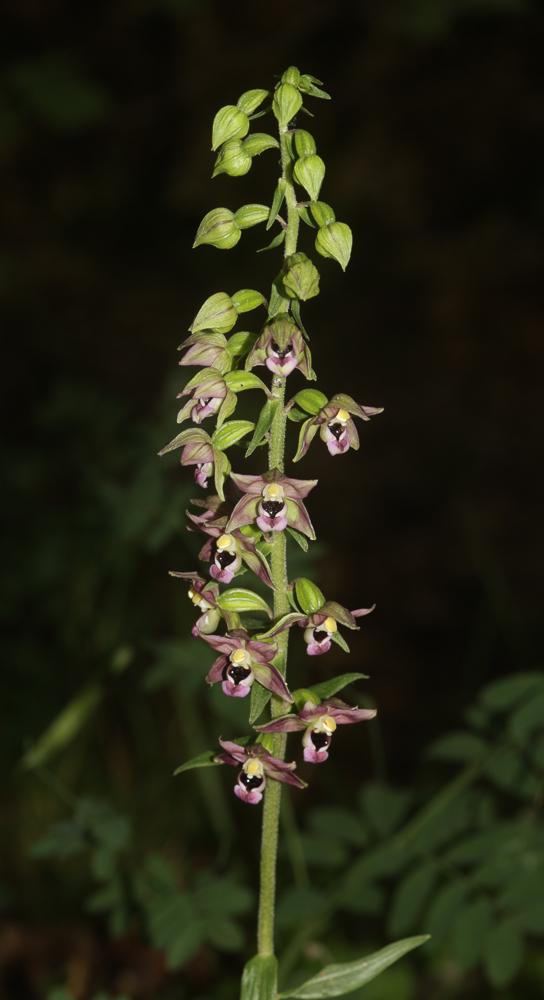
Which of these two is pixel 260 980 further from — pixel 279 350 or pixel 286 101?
pixel 286 101

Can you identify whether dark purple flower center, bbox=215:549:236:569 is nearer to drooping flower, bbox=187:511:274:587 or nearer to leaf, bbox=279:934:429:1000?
drooping flower, bbox=187:511:274:587

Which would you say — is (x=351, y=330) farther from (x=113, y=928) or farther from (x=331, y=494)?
(x=113, y=928)

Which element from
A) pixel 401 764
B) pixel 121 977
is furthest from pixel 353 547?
pixel 121 977

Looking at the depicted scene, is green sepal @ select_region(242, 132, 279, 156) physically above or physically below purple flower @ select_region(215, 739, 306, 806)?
above

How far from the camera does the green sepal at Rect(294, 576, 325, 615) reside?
2.23 m

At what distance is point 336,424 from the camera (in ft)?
7.23

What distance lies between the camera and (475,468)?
729 centimetres

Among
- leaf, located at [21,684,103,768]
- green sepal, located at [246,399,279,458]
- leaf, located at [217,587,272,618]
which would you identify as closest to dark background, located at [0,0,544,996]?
leaf, located at [21,684,103,768]

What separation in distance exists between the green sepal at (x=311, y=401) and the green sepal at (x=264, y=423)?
6 centimetres

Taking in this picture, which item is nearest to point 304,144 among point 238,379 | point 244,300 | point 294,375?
point 244,300

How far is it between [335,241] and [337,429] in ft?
1.13

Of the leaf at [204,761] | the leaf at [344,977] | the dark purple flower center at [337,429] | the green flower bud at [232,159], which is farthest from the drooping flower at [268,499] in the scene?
the leaf at [344,977]

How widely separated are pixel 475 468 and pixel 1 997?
431 cm

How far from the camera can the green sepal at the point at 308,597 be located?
2230 millimetres
